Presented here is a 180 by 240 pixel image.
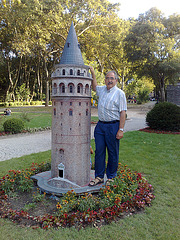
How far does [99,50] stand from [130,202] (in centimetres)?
3025

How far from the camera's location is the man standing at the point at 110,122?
4.52 metres

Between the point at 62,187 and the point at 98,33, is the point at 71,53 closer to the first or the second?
the point at 62,187

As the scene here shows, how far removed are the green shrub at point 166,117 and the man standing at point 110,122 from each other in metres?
9.93

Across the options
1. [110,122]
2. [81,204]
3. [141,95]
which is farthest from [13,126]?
[141,95]

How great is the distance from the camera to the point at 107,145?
4691 mm

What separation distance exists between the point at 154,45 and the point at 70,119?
93.7ft

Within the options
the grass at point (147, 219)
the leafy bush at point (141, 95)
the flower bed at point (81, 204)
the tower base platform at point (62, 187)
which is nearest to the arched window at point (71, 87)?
the tower base platform at point (62, 187)

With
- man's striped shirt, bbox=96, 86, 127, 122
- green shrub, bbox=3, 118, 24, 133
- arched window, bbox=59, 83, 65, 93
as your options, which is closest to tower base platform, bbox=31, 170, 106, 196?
man's striped shirt, bbox=96, 86, 127, 122

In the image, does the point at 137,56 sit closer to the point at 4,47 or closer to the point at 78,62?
the point at 4,47

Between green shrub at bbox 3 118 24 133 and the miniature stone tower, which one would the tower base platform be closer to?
the miniature stone tower

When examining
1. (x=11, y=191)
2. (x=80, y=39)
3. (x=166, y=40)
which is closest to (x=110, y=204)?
(x=11, y=191)

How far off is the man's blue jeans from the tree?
90.1 feet

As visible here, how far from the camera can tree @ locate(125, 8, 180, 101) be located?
1161 inches

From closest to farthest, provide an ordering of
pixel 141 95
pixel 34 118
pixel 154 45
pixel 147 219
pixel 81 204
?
pixel 147 219 → pixel 81 204 → pixel 34 118 → pixel 154 45 → pixel 141 95
